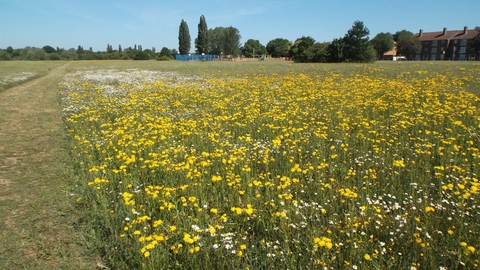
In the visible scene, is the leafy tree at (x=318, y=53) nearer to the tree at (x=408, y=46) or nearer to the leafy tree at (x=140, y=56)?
the leafy tree at (x=140, y=56)

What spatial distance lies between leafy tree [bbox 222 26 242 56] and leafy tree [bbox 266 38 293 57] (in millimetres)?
25505

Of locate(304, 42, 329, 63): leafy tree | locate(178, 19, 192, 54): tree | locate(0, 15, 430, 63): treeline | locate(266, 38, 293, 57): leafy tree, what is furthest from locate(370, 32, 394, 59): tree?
locate(178, 19, 192, 54): tree

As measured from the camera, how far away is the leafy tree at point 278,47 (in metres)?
146

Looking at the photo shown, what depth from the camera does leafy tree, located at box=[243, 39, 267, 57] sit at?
163375 mm

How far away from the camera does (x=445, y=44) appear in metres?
110

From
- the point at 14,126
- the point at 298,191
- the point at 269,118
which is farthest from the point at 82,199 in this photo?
the point at 14,126

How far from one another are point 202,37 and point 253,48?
177 ft

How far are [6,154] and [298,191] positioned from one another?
23.7 feet

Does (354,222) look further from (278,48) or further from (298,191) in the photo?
(278,48)

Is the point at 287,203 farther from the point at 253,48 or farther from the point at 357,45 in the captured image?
the point at 253,48

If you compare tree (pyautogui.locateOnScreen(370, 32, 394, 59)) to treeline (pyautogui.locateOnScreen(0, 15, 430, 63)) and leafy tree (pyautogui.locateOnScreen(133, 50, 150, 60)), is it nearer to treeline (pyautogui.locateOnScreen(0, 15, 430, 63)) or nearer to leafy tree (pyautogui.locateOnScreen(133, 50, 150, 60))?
treeline (pyautogui.locateOnScreen(0, 15, 430, 63))

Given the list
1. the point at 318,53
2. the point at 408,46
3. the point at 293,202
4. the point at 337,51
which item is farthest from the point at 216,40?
the point at 293,202

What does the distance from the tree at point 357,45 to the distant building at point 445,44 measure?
73.6 meters

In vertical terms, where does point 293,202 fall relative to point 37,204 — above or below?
above
